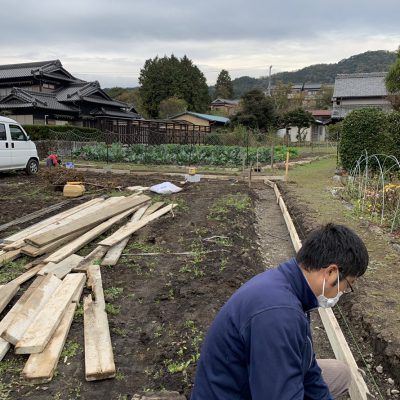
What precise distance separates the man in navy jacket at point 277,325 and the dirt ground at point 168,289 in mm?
1518

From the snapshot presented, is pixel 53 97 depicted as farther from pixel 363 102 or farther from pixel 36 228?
pixel 363 102

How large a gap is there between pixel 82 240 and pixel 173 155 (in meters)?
14.1

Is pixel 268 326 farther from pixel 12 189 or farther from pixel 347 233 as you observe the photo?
pixel 12 189

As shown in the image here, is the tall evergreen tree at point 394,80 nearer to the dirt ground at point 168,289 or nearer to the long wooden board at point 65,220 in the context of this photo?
the dirt ground at point 168,289

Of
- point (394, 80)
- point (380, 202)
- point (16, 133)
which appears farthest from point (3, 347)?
point (394, 80)

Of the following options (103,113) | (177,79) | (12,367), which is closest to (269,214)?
(12,367)

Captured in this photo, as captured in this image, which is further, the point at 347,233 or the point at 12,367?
the point at 12,367

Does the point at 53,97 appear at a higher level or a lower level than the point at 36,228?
higher

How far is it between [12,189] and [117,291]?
8.07 metres

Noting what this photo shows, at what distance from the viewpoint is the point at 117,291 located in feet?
15.3

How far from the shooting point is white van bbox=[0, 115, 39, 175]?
→ 13.1 meters

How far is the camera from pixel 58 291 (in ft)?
14.1

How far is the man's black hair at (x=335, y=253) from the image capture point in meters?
1.65

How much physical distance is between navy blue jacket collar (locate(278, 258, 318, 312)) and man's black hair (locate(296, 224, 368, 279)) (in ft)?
0.13
